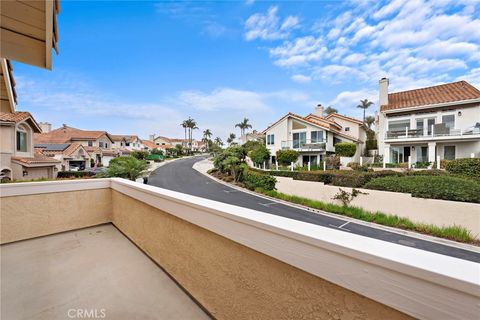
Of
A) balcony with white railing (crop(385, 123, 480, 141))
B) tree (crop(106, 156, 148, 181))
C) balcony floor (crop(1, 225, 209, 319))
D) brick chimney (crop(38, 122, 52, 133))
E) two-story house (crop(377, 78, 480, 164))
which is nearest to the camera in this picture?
balcony floor (crop(1, 225, 209, 319))

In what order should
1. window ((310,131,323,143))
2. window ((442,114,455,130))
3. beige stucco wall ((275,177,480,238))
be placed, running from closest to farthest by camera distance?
beige stucco wall ((275,177,480,238)) → window ((442,114,455,130)) → window ((310,131,323,143))

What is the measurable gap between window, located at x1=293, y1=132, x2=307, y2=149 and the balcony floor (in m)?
21.3

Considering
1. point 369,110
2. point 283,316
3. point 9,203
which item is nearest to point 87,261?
point 9,203

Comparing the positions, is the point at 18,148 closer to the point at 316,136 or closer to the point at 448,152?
the point at 316,136

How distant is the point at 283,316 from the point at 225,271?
0.53 metres

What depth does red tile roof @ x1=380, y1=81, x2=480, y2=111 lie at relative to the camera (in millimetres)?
16172

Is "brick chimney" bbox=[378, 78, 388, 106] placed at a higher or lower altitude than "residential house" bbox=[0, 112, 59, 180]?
higher

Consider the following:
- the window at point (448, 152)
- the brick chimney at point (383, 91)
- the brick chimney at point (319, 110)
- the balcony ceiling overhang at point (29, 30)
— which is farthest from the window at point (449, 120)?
the balcony ceiling overhang at point (29, 30)

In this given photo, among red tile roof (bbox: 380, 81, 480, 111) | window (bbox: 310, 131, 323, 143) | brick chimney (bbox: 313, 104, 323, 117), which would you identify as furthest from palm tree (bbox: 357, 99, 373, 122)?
window (bbox: 310, 131, 323, 143)

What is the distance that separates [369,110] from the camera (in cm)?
4381

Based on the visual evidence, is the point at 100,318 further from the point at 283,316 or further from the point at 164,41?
the point at 164,41

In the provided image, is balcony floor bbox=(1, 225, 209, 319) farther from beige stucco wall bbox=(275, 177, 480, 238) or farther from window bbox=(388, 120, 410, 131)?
window bbox=(388, 120, 410, 131)

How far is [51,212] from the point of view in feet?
11.7

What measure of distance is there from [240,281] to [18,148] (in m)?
18.5
